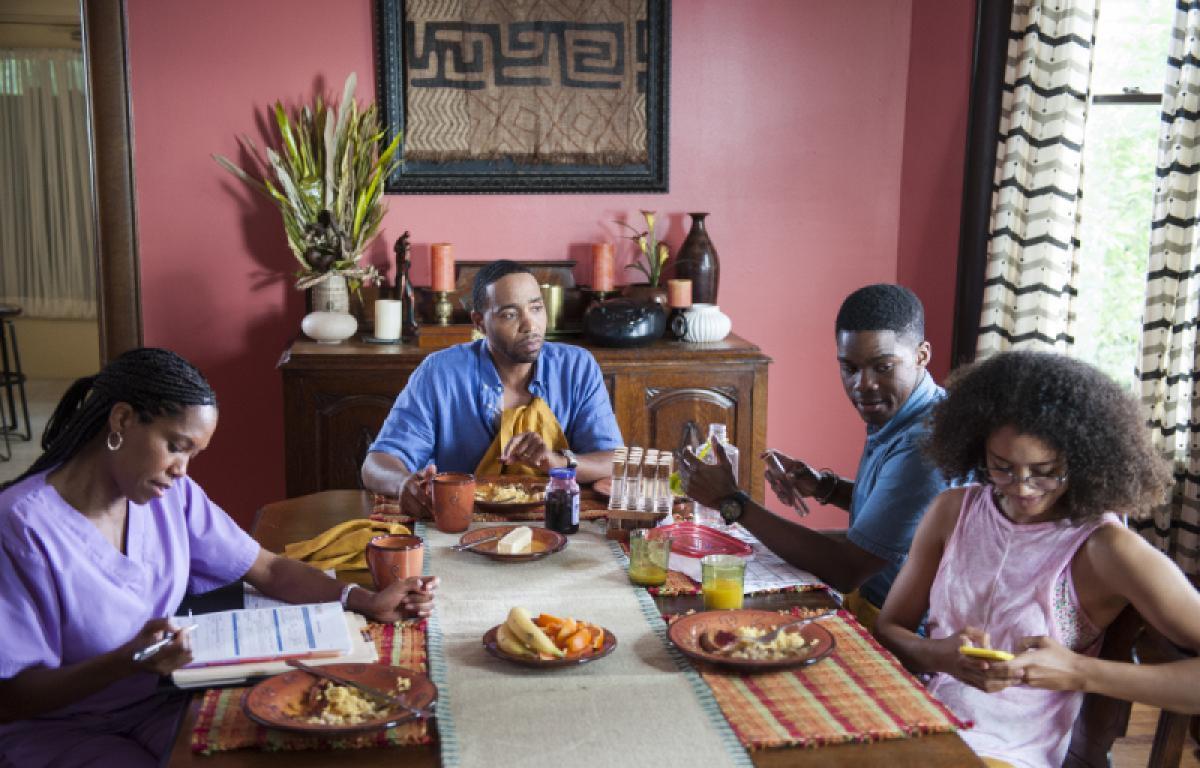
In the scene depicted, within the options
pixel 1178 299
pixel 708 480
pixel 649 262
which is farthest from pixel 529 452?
pixel 1178 299

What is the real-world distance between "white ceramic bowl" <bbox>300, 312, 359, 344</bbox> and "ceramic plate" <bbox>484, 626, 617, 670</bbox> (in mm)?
2487

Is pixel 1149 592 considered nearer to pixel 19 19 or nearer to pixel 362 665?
pixel 362 665

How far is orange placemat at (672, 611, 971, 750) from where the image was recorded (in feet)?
4.60

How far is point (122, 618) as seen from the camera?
1.68 metres

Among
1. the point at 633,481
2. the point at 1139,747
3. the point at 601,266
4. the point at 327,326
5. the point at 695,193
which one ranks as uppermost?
the point at 695,193

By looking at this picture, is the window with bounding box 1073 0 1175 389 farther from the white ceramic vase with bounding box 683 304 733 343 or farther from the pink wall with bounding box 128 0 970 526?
the white ceramic vase with bounding box 683 304 733 343

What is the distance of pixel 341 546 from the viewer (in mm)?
2107

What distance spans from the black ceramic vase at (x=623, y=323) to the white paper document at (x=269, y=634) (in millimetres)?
2289

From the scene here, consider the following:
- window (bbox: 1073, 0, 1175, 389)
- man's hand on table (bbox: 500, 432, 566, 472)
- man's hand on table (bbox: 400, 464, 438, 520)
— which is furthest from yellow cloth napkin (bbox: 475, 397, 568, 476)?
window (bbox: 1073, 0, 1175, 389)

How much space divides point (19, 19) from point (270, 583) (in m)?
7.95

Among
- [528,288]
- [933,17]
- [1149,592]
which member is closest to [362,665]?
[1149,592]

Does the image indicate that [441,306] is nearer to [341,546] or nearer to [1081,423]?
[341,546]

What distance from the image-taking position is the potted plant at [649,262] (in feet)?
14.0

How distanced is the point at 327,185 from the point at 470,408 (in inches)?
59.8
